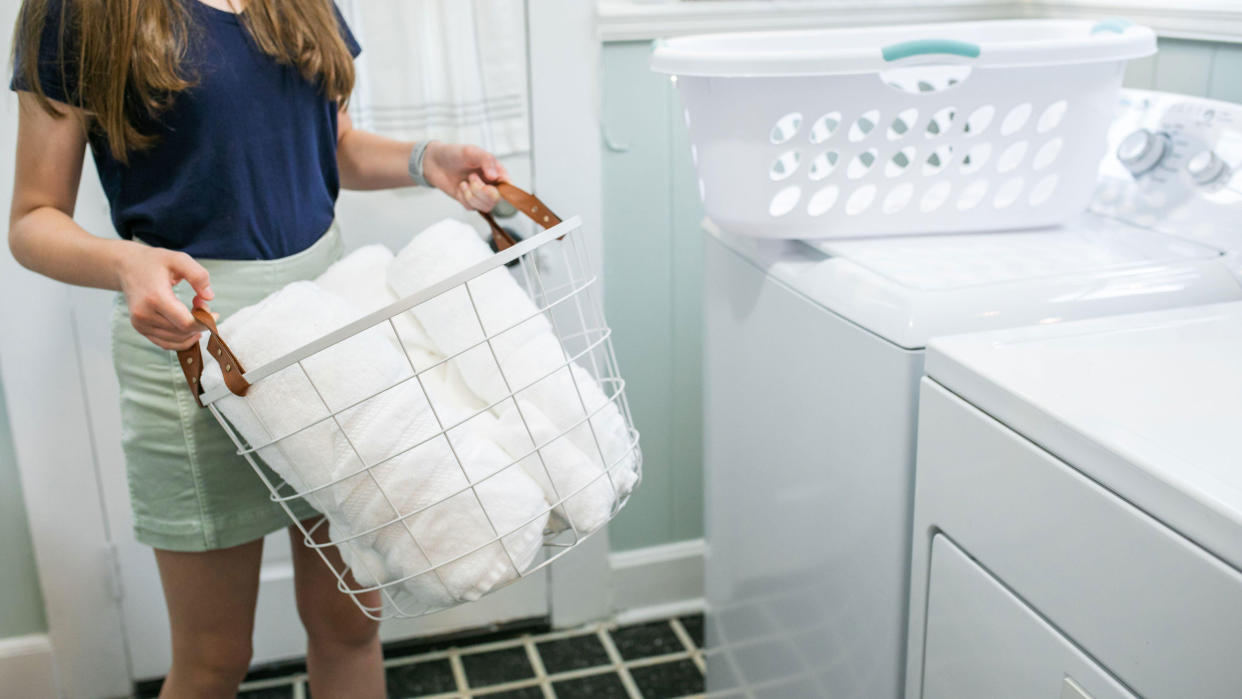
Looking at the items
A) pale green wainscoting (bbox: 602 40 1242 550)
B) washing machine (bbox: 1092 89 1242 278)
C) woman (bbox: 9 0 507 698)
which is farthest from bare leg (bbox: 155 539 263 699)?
washing machine (bbox: 1092 89 1242 278)

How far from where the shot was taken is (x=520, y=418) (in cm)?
88

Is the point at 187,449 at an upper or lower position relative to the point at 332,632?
upper

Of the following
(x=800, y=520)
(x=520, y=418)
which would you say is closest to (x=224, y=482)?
(x=520, y=418)

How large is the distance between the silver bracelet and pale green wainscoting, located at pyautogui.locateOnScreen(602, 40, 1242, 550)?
0.62 meters

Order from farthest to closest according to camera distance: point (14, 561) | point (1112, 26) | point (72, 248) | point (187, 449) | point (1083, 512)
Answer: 1. point (14, 561)
2. point (1112, 26)
3. point (187, 449)
4. point (72, 248)
5. point (1083, 512)

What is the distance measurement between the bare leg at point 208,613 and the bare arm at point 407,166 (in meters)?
0.44

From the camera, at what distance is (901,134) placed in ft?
3.76

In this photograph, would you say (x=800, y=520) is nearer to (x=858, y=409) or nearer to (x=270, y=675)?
(x=858, y=409)

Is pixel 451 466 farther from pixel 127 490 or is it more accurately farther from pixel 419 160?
pixel 127 490

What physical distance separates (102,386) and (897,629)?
1273mm

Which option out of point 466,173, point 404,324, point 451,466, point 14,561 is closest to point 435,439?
point 451,466

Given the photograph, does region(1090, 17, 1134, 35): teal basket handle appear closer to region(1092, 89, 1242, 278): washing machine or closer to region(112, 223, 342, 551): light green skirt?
region(1092, 89, 1242, 278): washing machine

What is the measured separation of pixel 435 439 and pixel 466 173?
15.2 inches

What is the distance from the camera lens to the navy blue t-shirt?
1016 mm
